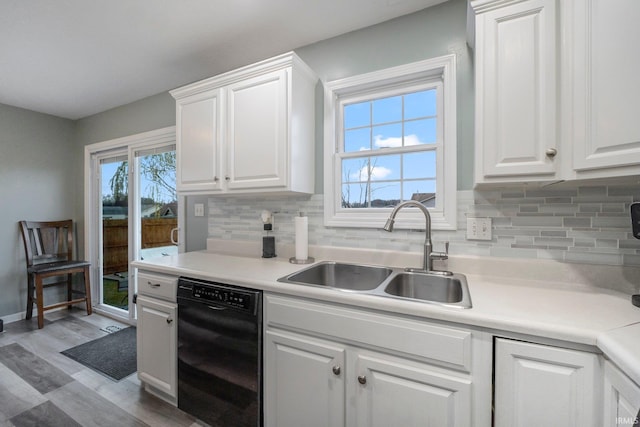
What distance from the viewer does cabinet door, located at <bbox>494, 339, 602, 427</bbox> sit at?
31.6 inches

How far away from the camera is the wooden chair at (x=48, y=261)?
112 inches

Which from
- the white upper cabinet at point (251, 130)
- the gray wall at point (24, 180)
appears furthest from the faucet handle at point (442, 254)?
the gray wall at point (24, 180)

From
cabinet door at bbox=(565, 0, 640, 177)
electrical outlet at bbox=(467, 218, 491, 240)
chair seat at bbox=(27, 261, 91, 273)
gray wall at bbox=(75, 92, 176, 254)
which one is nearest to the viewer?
cabinet door at bbox=(565, 0, 640, 177)

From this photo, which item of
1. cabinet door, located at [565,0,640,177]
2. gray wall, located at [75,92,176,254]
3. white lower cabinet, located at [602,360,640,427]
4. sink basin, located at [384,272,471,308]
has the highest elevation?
gray wall, located at [75,92,176,254]

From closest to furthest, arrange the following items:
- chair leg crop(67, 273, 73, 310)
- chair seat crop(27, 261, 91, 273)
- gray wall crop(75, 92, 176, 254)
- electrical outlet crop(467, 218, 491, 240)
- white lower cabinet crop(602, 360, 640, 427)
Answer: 1. white lower cabinet crop(602, 360, 640, 427)
2. electrical outlet crop(467, 218, 491, 240)
3. gray wall crop(75, 92, 176, 254)
4. chair seat crop(27, 261, 91, 273)
5. chair leg crop(67, 273, 73, 310)

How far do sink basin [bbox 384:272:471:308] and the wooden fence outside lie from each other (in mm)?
2266

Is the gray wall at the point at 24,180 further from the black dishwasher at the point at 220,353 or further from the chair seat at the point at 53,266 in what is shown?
the black dishwasher at the point at 220,353

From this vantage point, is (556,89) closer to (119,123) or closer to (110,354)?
(110,354)

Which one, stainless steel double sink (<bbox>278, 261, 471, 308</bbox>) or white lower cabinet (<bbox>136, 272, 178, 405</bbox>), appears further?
white lower cabinet (<bbox>136, 272, 178, 405</bbox>)

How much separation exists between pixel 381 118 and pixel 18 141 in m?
3.99

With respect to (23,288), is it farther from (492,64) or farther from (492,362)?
(492,64)

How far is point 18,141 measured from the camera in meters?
3.06

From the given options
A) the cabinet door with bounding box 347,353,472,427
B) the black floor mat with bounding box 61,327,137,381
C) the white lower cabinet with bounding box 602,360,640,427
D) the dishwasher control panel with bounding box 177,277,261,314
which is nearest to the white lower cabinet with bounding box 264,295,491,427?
the cabinet door with bounding box 347,353,472,427

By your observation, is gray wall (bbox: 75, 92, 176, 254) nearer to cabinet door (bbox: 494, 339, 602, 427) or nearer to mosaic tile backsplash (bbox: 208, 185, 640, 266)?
mosaic tile backsplash (bbox: 208, 185, 640, 266)
